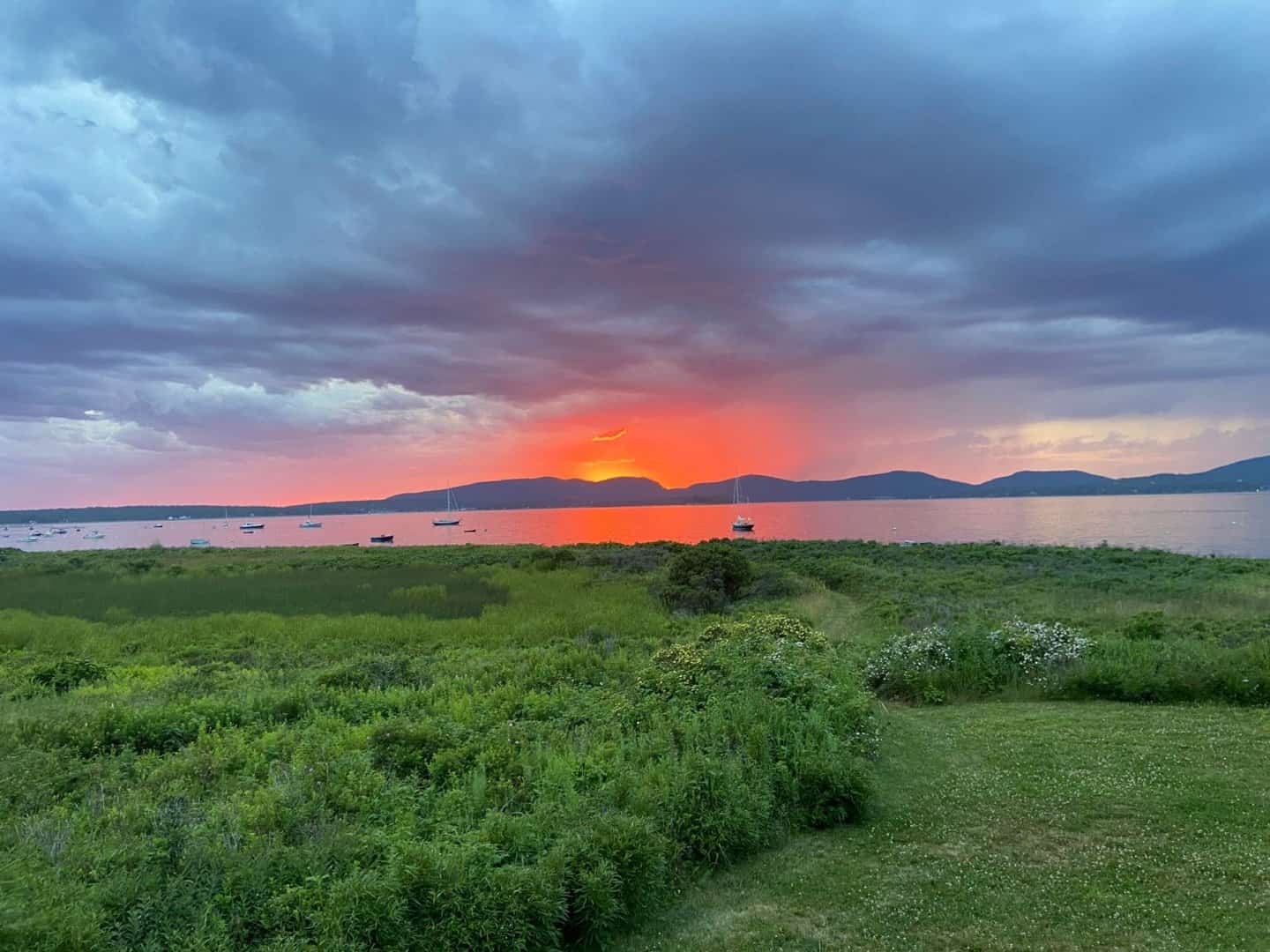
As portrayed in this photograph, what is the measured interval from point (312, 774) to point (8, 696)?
9.41 m

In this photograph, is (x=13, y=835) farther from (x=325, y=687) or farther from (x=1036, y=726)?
A: (x=1036, y=726)

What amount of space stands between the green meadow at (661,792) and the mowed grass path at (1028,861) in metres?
0.03

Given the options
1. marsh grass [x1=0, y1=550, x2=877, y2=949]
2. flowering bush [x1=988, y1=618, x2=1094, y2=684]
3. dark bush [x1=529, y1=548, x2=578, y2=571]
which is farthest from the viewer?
dark bush [x1=529, y1=548, x2=578, y2=571]

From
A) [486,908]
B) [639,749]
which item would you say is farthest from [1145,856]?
[486,908]

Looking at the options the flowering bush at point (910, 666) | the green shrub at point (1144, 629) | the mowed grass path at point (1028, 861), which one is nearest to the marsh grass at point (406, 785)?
the mowed grass path at point (1028, 861)

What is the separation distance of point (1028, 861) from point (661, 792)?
3.21 metres

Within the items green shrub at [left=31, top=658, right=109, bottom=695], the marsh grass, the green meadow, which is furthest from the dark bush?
green shrub at [left=31, top=658, right=109, bottom=695]

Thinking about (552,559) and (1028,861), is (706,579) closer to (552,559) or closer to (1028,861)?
(552,559)

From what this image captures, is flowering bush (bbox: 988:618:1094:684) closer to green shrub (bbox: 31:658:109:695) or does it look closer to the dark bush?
green shrub (bbox: 31:658:109:695)

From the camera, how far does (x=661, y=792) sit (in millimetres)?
6414

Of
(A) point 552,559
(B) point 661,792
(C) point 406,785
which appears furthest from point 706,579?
(B) point 661,792

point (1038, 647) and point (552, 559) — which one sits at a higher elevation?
point (1038, 647)

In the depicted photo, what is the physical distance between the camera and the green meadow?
15.9ft

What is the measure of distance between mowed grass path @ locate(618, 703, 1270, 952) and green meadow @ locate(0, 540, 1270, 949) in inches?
1.1
